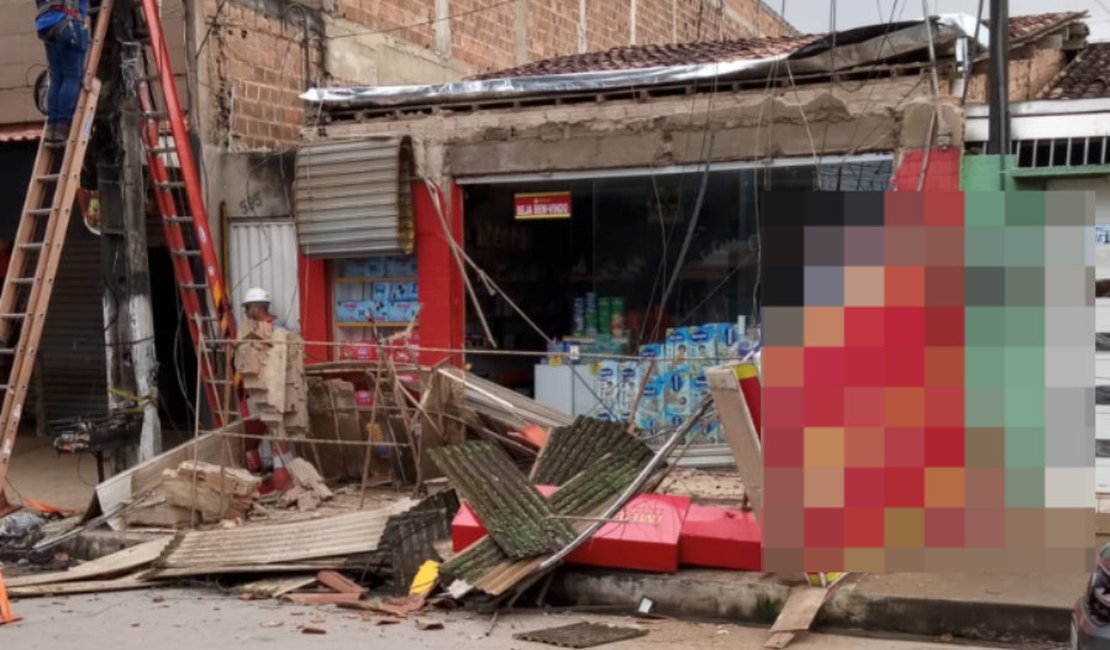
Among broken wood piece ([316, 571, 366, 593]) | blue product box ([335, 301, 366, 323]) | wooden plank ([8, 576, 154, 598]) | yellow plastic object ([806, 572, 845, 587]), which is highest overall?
blue product box ([335, 301, 366, 323])

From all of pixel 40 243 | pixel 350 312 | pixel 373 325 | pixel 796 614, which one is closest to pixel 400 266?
pixel 373 325

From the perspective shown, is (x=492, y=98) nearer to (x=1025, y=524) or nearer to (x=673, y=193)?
(x=673, y=193)

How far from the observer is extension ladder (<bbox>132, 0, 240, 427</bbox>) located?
10.9 meters

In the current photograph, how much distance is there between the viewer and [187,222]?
1162 cm

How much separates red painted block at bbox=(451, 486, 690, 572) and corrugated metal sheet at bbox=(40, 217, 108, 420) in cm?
960

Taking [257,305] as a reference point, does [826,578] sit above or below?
below

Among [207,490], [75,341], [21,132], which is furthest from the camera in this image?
[75,341]

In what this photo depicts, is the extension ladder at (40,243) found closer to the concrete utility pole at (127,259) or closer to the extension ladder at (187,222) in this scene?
the concrete utility pole at (127,259)

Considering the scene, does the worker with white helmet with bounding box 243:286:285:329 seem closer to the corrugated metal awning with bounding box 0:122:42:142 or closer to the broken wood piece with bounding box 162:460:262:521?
the broken wood piece with bounding box 162:460:262:521

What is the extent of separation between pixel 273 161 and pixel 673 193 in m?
4.52

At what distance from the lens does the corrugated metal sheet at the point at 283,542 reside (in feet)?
27.7

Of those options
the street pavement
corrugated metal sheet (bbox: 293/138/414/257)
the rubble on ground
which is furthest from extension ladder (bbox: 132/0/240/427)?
the street pavement

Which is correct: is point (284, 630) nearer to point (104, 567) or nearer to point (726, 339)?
point (104, 567)

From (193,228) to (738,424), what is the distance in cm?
716
